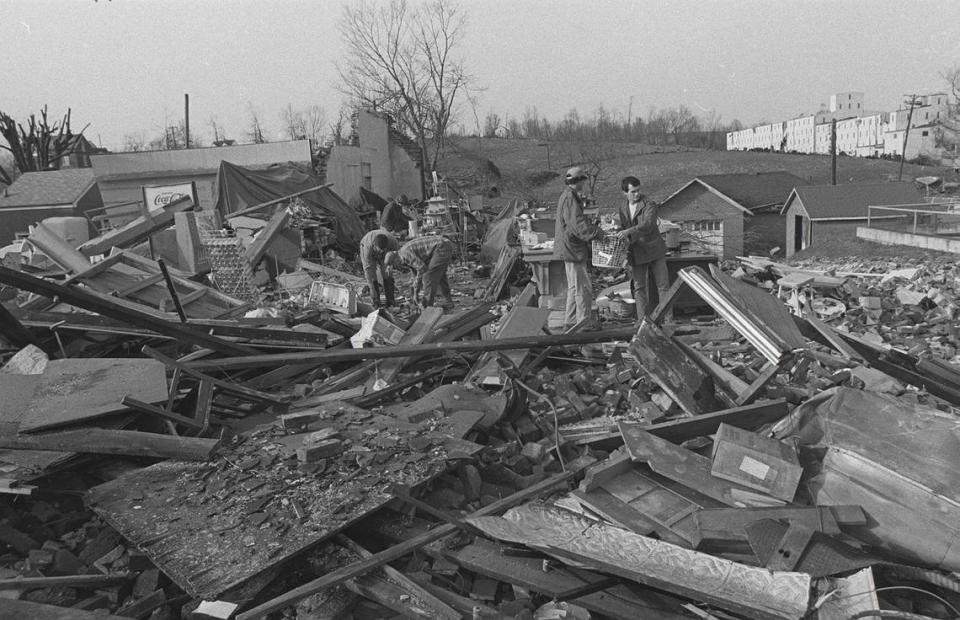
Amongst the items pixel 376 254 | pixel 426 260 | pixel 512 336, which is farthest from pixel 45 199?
pixel 512 336

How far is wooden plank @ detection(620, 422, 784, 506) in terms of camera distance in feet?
10.7

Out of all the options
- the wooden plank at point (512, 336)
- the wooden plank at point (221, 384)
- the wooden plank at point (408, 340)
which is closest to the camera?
the wooden plank at point (221, 384)

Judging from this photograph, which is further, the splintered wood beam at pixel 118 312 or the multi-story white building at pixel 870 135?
the multi-story white building at pixel 870 135

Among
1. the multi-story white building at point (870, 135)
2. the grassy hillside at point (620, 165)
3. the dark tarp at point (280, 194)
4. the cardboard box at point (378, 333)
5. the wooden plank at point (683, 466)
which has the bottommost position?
the wooden plank at point (683, 466)

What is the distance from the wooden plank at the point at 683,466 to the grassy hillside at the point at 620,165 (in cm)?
4407

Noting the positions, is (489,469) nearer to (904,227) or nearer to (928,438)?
(928,438)

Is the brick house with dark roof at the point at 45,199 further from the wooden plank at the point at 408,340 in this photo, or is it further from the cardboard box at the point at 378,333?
the wooden plank at the point at 408,340

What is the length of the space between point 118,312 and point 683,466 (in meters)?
4.34

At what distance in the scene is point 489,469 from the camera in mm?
3893

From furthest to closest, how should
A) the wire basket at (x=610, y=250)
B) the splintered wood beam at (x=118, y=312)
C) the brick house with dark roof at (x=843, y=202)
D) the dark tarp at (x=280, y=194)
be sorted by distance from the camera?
1. the brick house with dark roof at (x=843, y=202)
2. the dark tarp at (x=280, y=194)
3. the wire basket at (x=610, y=250)
4. the splintered wood beam at (x=118, y=312)

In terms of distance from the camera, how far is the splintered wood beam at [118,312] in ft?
15.2

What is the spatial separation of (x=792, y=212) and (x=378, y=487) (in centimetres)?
4094

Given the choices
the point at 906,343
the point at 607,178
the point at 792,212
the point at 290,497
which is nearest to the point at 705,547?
the point at 290,497

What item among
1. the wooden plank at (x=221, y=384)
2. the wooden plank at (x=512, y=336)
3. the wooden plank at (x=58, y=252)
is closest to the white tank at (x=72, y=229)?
the wooden plank at (x=58, y=252)
